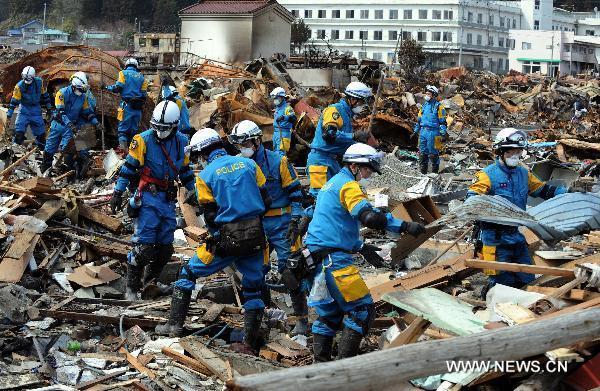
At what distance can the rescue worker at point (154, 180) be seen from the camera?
25.9 ft

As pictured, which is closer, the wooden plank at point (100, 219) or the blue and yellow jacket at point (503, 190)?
the blue and yellow jacket at point (503, 190)

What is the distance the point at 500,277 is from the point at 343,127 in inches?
127

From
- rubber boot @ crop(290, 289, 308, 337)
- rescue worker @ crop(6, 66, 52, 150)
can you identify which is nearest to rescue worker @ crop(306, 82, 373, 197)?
rubber boot @ crop(290, 289, 308, 337)

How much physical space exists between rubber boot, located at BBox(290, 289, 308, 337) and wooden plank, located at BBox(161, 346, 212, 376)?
4.17 ft

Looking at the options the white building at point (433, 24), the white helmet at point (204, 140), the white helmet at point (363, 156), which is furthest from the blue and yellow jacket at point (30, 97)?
the white building at point (433, 24)

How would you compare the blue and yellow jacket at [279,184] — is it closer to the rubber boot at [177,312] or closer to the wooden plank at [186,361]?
the rubber boot at [177,312]

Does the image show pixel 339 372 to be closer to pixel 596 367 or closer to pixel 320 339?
pixel 596 367

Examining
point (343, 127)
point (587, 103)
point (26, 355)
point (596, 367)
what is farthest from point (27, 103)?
point (587, 103)

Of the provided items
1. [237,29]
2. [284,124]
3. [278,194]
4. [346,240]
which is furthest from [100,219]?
[237,29]

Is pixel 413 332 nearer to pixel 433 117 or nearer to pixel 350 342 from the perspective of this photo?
pixel 350 342

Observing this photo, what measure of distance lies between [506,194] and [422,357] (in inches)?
147

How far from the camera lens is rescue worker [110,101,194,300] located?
7.89 m

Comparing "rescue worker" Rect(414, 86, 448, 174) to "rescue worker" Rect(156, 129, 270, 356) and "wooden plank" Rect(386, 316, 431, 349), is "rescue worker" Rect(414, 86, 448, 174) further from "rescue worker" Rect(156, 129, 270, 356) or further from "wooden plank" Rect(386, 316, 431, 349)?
"wooden plank" Rect(386, 316, 431, 349)

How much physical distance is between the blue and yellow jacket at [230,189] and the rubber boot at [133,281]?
173 centimetres
